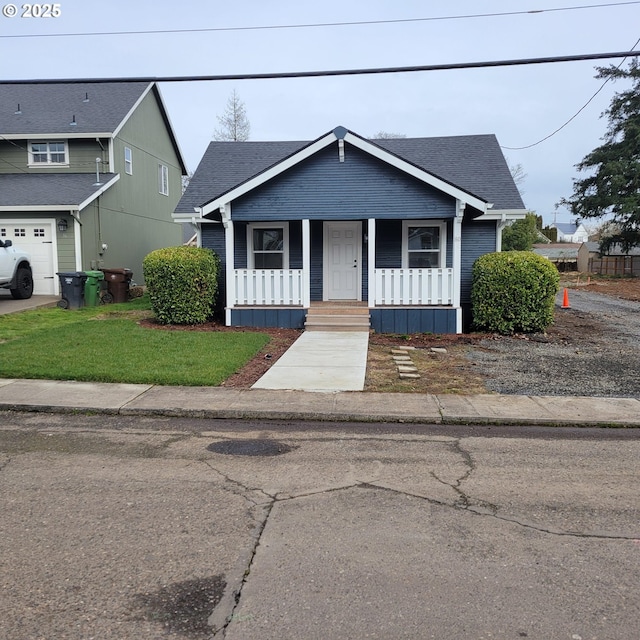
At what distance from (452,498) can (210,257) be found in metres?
10.9

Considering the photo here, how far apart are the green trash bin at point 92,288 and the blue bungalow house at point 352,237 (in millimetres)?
3224

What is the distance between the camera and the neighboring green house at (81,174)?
60.3 ft

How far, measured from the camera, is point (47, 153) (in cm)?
2095

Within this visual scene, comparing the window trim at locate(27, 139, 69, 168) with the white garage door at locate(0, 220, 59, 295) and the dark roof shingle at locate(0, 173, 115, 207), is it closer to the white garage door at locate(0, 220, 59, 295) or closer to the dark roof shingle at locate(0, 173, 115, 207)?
the dark roof shingle at locate(0, 173, 115, 207)

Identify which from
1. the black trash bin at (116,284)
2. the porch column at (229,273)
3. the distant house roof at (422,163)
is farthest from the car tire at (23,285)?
the porch column at (229,273)

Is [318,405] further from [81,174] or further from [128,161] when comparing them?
[128,161]

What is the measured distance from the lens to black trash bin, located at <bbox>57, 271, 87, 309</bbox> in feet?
53.1

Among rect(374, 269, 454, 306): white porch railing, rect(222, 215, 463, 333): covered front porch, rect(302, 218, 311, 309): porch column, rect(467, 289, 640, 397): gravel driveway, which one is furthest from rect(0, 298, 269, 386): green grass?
rect(467, 289, 640, 397): gravel driveway

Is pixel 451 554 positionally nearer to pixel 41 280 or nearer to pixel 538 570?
pixel 538 570

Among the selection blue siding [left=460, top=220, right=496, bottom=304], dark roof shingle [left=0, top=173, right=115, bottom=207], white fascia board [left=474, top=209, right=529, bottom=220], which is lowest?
blue siding [left=460, top=220, right=496, bottom=304]

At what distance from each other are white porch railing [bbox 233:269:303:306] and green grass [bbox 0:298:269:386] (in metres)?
1.67

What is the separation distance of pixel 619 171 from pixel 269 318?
36857mm

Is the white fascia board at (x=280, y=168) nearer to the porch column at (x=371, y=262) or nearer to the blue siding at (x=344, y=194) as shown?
the blue siding at (x=344, y=194)

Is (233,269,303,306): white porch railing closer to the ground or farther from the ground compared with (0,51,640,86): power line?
closer to the ground
